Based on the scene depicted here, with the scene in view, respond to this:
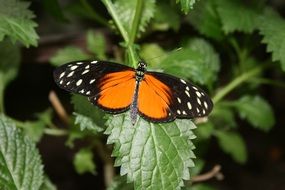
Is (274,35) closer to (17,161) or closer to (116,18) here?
(116,18)

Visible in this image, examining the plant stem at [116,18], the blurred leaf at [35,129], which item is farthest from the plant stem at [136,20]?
the blurred leaf at [35,129]

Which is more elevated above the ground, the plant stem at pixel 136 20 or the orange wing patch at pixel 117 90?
the plant stem at pixel 136 20

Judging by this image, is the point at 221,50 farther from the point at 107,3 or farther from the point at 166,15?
the point at 107,3

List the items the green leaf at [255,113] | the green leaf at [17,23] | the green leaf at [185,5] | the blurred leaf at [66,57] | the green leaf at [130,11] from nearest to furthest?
the green leaf at [185,5]
the green leaf at [17,23]
the green leaf at [130,11]
the blurred leaf at [66,57]
the green leaf at [255,113]

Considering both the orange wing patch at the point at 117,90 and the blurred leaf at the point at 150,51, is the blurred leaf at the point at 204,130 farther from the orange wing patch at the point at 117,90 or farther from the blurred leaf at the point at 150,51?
the orange wing patch at the point at 117,90

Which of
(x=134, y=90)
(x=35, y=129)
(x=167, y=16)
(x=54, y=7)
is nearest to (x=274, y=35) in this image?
(x=167, y=16)

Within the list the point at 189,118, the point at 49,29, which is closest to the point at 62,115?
the point at 189,118

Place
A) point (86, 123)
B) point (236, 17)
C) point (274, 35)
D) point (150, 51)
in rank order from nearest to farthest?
point (86, 123)
point (274, 35)
point (236, 17)
point (150, 51)
